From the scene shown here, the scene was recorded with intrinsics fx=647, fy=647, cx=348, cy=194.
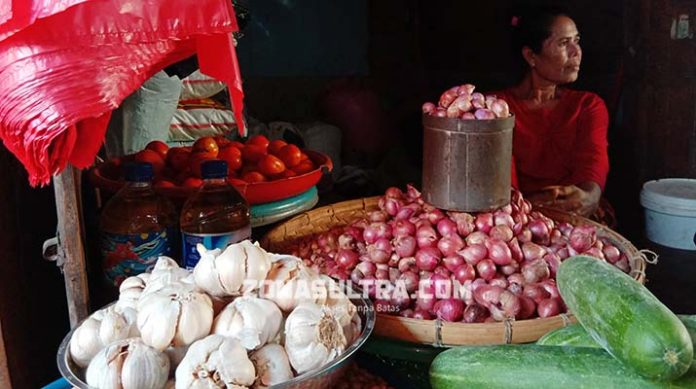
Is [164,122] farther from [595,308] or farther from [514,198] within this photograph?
[595,308]

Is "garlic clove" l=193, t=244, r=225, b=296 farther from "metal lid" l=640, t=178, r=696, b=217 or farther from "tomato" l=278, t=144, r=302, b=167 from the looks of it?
"metal lid" l=640, t=178, r=696, b=217

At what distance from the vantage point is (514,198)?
6.48 feet

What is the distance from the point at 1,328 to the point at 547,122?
8.72 feet

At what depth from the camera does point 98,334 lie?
1175 millimetres

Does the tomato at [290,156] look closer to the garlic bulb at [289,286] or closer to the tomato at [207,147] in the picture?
the tomato at [207,147]

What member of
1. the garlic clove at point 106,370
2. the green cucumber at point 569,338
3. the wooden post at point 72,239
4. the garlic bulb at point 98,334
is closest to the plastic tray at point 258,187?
the wooden post at point 72,239

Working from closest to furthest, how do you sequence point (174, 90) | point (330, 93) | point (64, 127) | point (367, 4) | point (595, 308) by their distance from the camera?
point (64, 127) → point (595, 308) → point (174, 90) → point (330, 93) → point (367, 4)

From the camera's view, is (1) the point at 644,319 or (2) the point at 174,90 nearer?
(1) the point at 644,319

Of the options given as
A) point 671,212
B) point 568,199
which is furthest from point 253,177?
point 671,212

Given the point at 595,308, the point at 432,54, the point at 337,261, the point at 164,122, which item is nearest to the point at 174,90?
the point at 164,122

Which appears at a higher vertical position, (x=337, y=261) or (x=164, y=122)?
(x=164, y=122)

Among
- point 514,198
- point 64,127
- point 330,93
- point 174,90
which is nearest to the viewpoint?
point 64,127

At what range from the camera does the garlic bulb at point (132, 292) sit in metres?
1.27

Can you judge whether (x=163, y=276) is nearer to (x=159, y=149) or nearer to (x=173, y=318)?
(x=173, y=318)
